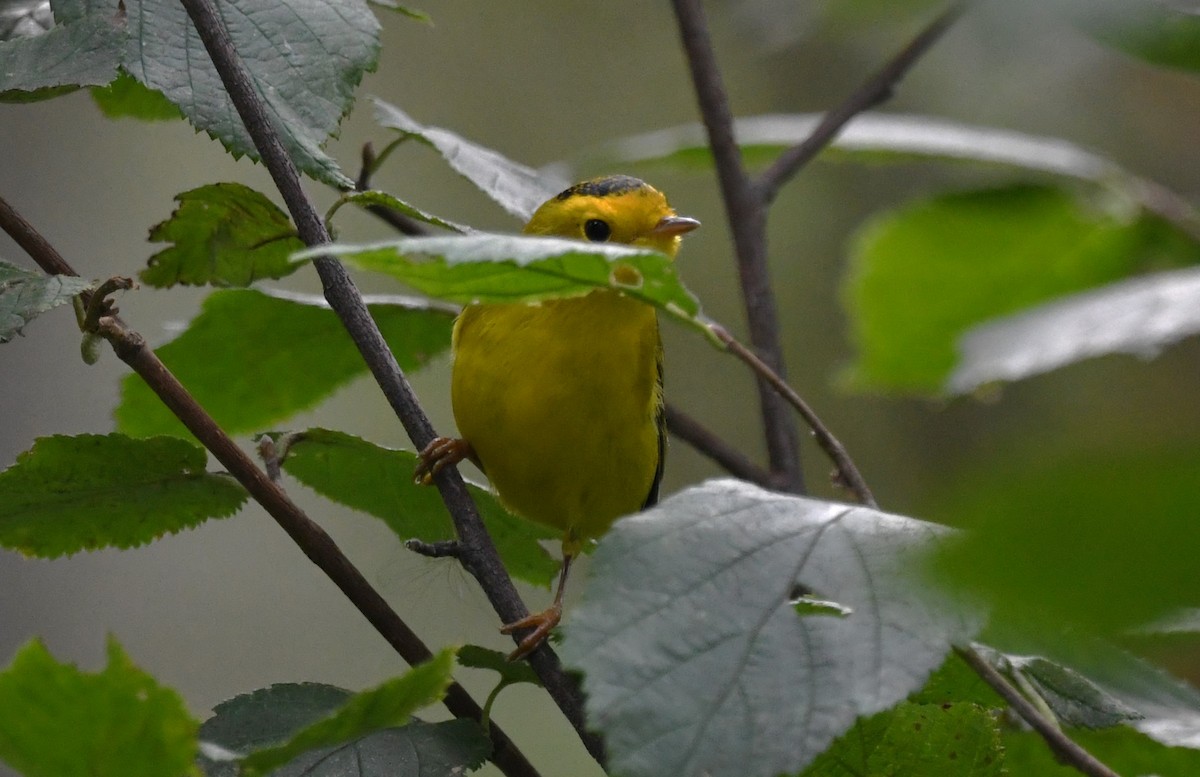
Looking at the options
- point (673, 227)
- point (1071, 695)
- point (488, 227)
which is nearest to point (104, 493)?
point (1071, 695)

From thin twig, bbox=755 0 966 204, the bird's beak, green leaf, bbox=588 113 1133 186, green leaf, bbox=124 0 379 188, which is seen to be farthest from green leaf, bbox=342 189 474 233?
the bird's beak

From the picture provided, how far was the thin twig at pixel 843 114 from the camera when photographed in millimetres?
2252

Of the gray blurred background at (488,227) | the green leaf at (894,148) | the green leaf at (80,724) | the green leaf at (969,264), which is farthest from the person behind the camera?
the gray blurred background at (488,227)

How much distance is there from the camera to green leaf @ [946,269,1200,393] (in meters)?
0.51

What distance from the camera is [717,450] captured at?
223 cm

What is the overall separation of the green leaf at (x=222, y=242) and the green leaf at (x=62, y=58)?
0.73 feet

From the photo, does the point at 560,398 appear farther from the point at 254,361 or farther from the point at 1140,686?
the point at 1140,686

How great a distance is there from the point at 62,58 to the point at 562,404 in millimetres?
1168

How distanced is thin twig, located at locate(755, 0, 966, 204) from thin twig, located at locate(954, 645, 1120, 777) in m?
1.40

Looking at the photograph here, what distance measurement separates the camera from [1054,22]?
16.2 inches

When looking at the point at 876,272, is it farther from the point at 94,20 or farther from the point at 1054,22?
the point at 1054,22

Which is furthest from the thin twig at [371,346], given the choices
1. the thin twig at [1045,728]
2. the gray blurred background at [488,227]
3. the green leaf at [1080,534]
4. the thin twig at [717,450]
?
the gray blurred background at [488,227]

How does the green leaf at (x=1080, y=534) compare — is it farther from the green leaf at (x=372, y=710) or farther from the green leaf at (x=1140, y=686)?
the green leaf at (x=1140, y=686)

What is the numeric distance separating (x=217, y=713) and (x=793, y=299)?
Result: 657cm
